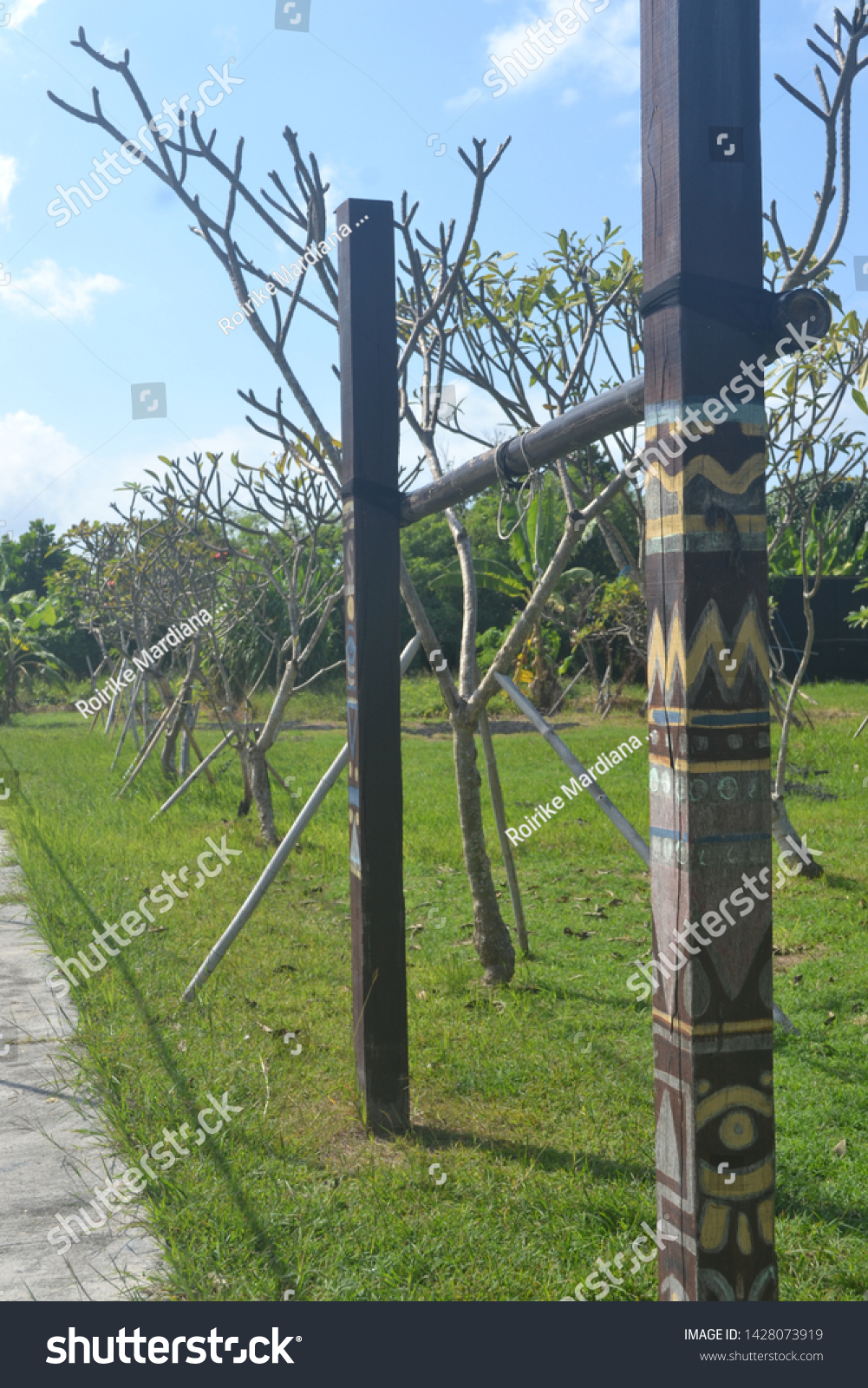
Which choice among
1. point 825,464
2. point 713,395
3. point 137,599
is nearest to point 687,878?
point 713,395

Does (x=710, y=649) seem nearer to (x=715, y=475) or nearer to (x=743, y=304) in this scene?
(x=715, y=475)

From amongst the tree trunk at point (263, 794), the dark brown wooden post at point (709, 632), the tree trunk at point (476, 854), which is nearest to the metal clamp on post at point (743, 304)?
the dark brown wooden post at point (709, 632)

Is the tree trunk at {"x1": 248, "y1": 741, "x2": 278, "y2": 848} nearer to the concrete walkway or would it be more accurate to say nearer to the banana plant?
the concrete walkway

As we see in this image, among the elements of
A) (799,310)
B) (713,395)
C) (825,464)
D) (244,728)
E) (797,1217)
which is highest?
(825,464)

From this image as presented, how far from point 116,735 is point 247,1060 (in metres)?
12.6

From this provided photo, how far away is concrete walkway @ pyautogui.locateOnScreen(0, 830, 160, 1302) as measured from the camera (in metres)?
2.46

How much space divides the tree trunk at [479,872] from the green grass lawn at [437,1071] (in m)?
0.12

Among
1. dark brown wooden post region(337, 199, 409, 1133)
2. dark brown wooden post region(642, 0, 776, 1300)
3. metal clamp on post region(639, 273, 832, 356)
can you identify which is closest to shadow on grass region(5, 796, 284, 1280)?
dark brown wooden post region(337, 199, 409, 1133)

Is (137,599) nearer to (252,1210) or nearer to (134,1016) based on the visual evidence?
(134,1016)

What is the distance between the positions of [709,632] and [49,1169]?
8.56 ft

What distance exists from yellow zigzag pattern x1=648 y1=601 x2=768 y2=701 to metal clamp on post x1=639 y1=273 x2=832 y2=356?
0.49 m

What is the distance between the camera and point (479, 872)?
452 centimetres

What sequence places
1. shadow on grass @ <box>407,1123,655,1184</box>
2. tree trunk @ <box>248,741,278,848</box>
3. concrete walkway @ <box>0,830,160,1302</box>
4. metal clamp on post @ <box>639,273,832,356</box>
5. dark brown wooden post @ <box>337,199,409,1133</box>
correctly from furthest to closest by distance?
tree trunk @ <box>248,741,278,848</box> < dark brown wooden post @ <box>337,199,409,1133</box> < shadow on grass @ <box>407,1123,655,1184</box> < concrete walkway @ <box>0,830,160,1302</box> < metal clamp on post @ <box>639,273,832,356</box>

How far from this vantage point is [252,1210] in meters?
2.76
